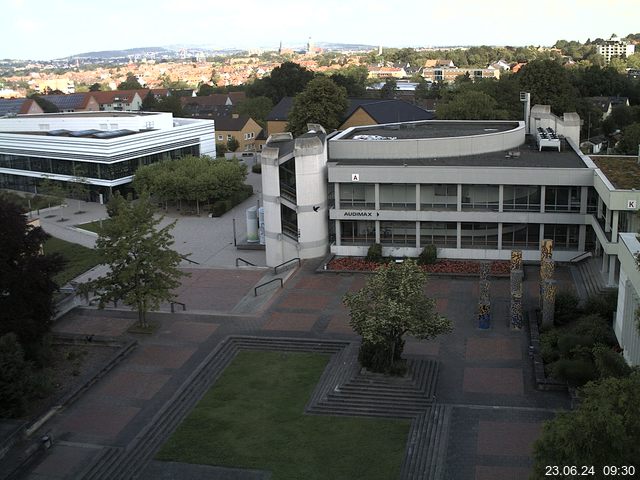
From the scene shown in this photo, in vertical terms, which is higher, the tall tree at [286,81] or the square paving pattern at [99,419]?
the tall tree at [286,81]

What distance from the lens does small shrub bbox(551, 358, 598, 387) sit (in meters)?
23.7

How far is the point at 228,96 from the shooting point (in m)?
140

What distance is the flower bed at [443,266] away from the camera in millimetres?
37375

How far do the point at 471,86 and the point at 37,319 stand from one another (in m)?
67.8

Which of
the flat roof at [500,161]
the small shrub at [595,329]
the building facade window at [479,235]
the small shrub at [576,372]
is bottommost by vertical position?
the small shrub at [576,372]

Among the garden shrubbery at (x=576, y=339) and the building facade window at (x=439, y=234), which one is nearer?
the garden shrubbery at (x=576, y=339)

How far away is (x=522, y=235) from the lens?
39.1m

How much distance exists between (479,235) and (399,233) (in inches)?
172

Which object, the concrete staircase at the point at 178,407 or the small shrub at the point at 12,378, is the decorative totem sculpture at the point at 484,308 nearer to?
the concrete staircase at the point at 178,407

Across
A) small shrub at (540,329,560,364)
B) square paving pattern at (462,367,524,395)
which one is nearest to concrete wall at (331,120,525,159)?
small shrub at (540,329,560,364)

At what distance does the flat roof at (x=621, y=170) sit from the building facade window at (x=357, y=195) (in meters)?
12.2

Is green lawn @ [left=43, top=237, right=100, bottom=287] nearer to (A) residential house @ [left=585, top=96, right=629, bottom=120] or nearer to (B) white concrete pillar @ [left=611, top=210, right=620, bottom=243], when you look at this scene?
(B) white concrete pillar @ [left=611, top=210, right=620, bottom=243]

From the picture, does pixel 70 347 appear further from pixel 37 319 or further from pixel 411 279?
pixel 411 279

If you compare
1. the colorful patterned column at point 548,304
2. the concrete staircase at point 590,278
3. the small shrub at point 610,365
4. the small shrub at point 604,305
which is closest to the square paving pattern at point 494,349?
the colorful patterned column at point 548,304
